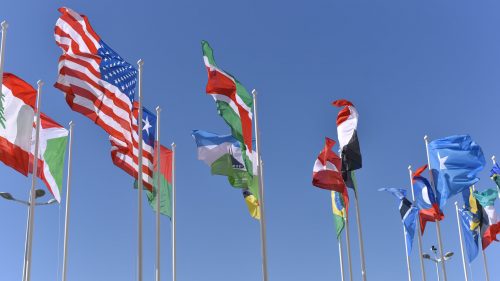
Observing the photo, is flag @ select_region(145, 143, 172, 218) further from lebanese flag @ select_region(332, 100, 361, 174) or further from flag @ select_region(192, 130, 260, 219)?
lebanese flag @ select_region(332, 100, 361, 174)

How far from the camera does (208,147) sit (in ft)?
75.0

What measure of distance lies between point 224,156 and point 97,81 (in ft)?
19.4

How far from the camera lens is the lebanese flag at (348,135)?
22969mm

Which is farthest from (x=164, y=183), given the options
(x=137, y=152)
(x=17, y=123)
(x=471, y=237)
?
(x=471, y=237)

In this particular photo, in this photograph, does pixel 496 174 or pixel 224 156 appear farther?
pixel 496 174

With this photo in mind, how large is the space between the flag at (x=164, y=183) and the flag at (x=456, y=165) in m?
10.0

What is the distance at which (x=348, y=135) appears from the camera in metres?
23.2

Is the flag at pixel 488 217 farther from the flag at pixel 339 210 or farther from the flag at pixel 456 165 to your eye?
the flag at pixel 339 210

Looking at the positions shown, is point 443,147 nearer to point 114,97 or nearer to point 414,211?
point 414,211

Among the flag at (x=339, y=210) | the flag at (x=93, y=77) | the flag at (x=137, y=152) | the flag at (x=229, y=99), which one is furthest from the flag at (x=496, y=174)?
the flag at (x=93, y=77)

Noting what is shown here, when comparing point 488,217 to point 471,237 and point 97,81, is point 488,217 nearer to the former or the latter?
point 471,237

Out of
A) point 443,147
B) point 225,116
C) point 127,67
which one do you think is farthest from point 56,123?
point 443,147

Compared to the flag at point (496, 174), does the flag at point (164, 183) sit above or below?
below

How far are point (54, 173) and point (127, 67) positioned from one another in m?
4.39
